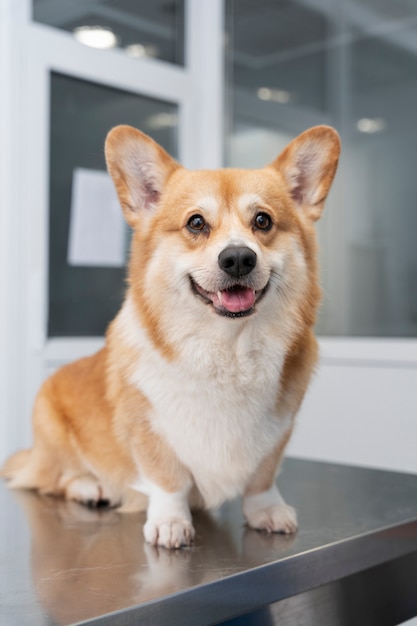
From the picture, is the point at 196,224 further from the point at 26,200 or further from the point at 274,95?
the point at 274,95

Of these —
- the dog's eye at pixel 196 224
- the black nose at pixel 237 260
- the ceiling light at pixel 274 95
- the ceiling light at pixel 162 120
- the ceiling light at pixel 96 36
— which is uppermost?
the ceiling light at pixel 96 36

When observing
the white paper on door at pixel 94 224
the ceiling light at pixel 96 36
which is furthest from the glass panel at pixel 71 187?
the ceiling light at pixel 96 36

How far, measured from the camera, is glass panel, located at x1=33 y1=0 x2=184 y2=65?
2777mm

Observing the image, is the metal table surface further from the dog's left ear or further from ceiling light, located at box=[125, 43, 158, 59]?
ceiling light, located at box=[125, 43, 158, 59]

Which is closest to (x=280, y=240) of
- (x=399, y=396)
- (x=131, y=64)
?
(x=399, y=396)

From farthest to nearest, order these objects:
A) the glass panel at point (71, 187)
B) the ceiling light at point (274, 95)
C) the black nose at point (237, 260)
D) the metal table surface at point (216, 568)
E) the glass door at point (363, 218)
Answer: the ceiling light at point (274, 95)
the glass panel at point (71, 187)
the glass door at point (363, 218)
the black nose at point (237, 260)
the metal table surface at point (216, 568)

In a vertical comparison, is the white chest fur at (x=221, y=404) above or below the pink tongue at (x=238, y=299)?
below

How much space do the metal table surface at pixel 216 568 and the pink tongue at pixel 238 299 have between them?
0.35m

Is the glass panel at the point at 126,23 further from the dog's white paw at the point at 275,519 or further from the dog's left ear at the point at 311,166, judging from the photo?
the dog's white paw at the point at 275,519

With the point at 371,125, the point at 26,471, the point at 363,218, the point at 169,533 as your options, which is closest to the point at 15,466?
the point at 26,471

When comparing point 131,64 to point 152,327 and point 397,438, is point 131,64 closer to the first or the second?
point 397,438

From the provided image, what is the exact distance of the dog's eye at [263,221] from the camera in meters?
1.13

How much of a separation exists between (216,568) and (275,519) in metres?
0.22

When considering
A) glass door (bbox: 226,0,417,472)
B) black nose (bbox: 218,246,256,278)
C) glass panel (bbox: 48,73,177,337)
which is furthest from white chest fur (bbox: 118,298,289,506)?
glass panel (bbox: 48,73,177,337)
